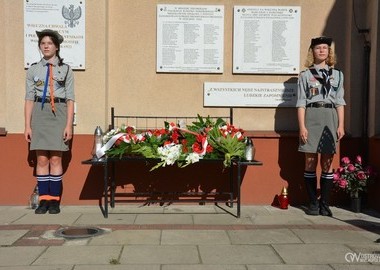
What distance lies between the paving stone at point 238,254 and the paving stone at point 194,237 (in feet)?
0.61

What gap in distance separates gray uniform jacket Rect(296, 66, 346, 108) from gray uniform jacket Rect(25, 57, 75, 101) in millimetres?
3066

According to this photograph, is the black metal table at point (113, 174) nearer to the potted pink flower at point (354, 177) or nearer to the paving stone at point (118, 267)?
the potted pink flower at point (354, 177)

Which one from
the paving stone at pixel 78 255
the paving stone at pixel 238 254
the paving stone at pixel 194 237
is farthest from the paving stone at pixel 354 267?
the paving stone at pixel 78 255

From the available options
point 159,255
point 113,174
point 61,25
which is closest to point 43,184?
point 113,174

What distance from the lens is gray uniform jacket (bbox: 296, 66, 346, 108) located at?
253 inches

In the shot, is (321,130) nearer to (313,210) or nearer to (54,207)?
(313,210)

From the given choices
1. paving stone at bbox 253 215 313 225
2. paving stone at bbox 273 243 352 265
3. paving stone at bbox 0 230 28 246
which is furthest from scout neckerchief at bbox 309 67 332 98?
paving stone at bbox 0 230 28 246

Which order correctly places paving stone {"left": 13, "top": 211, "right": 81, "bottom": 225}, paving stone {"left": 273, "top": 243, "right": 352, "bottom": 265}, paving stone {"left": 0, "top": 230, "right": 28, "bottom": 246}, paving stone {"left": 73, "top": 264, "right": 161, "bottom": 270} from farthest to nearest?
paving stone {"left": 13, "top": 211, "right": 81, "bottom": 225}
paving stone {"left": 0, "top": 230, "right": 28, "bottom": 246}
paving stone {"left": 273, "top": 243, "right": 352, "bottom": 265}
paving stone {"left": 73, "top": 264, "right": 161, "bottom": 270}

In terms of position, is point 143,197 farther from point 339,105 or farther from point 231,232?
point 339,105

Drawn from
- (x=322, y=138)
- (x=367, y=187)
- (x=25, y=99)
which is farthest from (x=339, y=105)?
(x=25, y=99)

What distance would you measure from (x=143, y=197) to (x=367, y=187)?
10.3 ft

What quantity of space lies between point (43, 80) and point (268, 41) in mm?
3219

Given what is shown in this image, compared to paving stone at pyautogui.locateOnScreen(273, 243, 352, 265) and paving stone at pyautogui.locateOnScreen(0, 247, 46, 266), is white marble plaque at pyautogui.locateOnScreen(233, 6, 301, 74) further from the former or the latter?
paving stone at pyautogui.locateOnScreen(0, 247, 46, 266)

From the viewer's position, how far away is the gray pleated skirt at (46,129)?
6.35m
